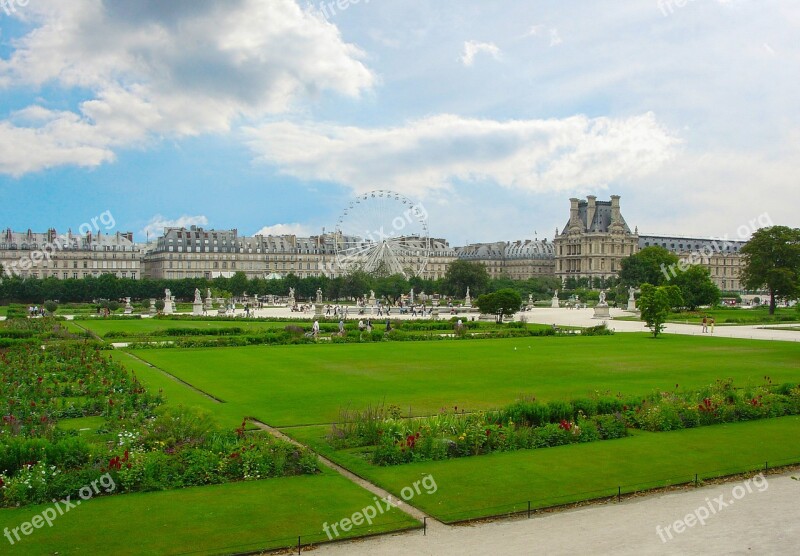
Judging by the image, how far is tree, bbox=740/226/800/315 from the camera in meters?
74.5

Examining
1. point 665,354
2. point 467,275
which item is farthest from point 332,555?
point 467,275

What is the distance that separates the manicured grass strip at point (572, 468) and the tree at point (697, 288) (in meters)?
61.9

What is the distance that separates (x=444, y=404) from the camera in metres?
20.8

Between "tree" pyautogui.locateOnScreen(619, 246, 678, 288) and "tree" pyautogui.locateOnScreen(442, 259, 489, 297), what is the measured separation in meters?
20.9

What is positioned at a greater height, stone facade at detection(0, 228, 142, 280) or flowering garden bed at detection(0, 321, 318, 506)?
stone facade at detection(0, 228, 142, 280)

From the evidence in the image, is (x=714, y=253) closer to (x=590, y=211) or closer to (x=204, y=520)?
(x=590, y=211)

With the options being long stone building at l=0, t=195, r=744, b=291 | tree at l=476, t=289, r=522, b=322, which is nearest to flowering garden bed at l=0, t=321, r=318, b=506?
tree at l=476, t=289, r=522, b=322

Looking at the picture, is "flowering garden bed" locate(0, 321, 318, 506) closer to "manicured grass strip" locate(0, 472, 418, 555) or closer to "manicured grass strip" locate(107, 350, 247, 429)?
"manicured grass strip" locate(0, 472, 418, 555)

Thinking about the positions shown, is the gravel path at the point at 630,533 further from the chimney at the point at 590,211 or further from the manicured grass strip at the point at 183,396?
the chimney at the point at 590,211

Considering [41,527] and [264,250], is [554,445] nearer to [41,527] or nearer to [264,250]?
[41,527]

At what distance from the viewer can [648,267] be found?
9981 centimetres

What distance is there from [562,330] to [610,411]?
1336 inches

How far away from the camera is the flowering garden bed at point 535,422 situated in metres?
15.2

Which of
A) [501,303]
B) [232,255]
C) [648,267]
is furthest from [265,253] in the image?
[501,303]
